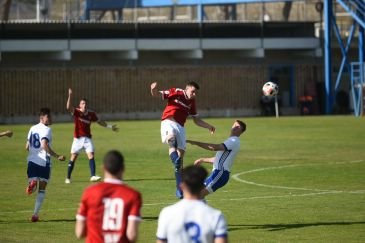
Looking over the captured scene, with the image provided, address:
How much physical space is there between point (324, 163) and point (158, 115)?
32.5 meters

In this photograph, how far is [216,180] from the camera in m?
16.8

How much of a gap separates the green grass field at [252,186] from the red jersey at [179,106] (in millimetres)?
1841

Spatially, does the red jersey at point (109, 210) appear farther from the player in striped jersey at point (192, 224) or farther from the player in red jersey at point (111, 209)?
the player in striped jersey at point (192, 224)

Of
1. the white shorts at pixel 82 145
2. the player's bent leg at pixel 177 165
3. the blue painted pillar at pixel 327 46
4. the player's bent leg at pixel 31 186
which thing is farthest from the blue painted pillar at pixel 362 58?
the player's bent leg at pixel 31 186

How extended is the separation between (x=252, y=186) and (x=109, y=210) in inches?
593

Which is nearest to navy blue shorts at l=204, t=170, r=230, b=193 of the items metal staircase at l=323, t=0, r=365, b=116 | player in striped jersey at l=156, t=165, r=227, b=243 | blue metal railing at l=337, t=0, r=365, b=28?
player in striped jersey at l=156, t=165, r=227, b=243

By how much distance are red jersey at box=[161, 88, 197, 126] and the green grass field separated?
1841 millimetres

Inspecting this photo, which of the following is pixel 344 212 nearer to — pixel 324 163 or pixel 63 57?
pixel 324 163

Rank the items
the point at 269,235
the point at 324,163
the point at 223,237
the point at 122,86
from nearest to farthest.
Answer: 1. the point at 223,237
2. the point at 269,235
3. the point at 324,163
4. the point at 122,86

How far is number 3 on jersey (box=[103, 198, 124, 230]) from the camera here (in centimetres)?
894

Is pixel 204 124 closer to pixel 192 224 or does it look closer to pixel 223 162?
pixel 223 162

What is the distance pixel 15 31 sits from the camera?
55.9m

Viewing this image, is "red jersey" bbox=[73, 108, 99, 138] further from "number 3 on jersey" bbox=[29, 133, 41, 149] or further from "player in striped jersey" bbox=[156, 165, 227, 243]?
"player in striped jersey" bbox=[156, 165, 227, 243]

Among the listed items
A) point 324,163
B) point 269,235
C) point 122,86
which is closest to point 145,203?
point 269,235
